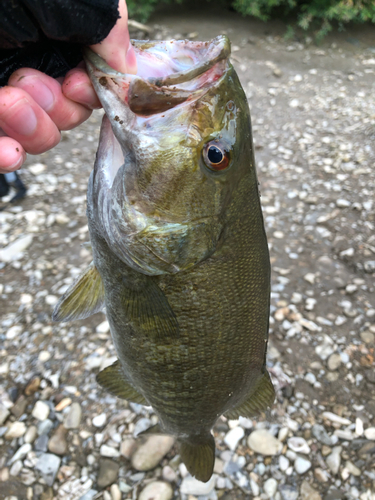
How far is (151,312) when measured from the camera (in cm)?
139

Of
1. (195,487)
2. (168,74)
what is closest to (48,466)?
(195,487)

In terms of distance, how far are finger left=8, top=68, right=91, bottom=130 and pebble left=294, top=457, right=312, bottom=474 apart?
7.51ft

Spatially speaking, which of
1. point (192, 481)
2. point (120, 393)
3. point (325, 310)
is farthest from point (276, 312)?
point (120, 393)

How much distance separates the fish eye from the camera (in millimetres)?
1201

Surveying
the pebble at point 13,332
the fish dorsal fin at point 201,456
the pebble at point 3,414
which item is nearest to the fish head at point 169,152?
the fish dorsal fin at point 201,456

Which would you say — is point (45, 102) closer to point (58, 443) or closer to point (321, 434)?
point (58, 443)

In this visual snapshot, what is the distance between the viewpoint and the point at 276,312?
3246mm

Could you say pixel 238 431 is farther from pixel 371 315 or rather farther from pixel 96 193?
pixel 96 193

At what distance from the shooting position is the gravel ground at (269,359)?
237cm

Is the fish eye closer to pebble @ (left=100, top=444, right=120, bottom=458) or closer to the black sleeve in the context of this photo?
the black sleeve

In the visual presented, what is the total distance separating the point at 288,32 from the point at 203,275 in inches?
337

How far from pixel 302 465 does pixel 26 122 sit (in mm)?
2398

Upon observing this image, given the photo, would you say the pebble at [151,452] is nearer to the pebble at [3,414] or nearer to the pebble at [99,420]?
the pebble at [99,420]

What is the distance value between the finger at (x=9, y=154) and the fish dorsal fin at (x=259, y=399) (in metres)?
1.30
